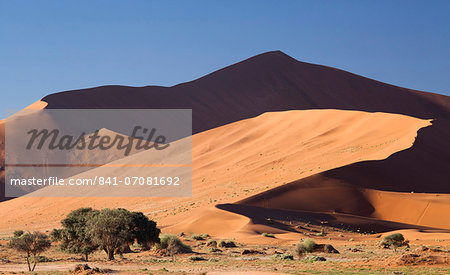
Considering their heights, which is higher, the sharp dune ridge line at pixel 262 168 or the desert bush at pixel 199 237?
the sharp dune ridge line at pixel 262 168

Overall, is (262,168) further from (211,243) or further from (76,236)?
(76,236)

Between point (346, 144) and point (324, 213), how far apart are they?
18216 mm

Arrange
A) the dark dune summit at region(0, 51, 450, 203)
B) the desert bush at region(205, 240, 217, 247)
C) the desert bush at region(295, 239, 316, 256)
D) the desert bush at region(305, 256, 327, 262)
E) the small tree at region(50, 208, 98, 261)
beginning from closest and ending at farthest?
the desert bush at region(305, 256, 327, 262), the desert bush at region(295, 239, 316, 256), the small tree at region(50, 208, 98, 261), the desert bush at region(205, 240, 217, 247), the dark dune summit at region(0, 51, 450, 203)

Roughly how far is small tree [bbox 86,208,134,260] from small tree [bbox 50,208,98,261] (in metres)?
0.75

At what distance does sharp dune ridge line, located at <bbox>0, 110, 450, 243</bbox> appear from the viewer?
41.0m

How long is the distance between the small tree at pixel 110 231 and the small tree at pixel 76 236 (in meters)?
0.75

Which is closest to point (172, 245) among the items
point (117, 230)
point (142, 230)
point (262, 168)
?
point (142, 230)

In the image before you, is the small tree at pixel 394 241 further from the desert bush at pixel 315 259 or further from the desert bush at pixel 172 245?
the desert bush at pixel 172 245

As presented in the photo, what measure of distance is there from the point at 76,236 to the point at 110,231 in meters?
3.12

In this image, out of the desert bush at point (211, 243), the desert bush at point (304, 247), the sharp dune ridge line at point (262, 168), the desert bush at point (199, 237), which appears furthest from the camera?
the sharp dune ridge line at point (262, 168)

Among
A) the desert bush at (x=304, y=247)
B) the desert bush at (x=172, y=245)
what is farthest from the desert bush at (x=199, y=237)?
the desert bush at (x=304, y=247)

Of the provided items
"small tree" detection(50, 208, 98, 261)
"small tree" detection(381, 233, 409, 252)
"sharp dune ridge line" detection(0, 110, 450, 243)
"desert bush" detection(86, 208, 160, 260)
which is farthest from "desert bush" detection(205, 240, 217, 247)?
"small tree" detection(381, 233, 409, 252)

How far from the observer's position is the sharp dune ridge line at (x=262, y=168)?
41031mm

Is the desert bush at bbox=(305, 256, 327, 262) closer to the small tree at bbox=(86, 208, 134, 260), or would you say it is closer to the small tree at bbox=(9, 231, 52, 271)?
the small tree at bbox=(86, 208, 134, 260)
